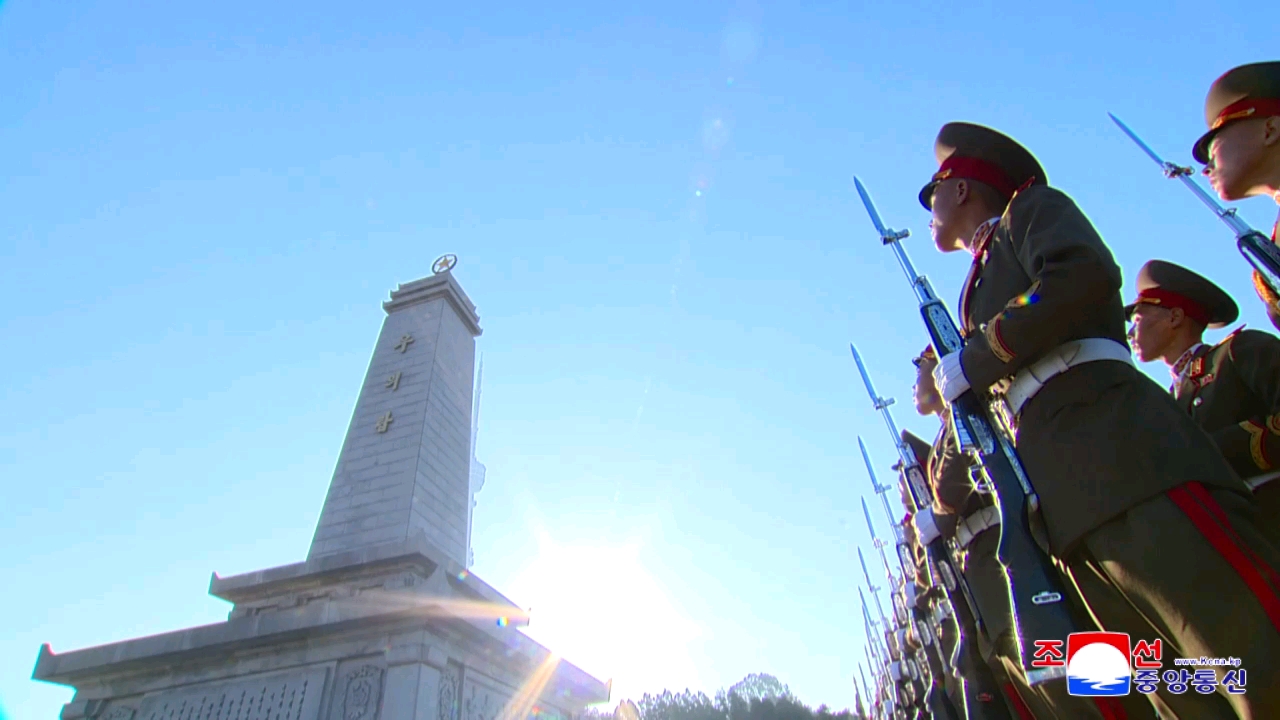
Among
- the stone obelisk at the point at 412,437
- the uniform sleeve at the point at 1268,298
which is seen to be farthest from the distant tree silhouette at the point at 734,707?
the uniform sleeve at the point at 1268,298

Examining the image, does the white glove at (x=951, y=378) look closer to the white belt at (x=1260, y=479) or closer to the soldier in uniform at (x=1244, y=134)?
the soldier in uniform at (x=1244, y=134)

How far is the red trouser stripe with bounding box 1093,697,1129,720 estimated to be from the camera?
195cm

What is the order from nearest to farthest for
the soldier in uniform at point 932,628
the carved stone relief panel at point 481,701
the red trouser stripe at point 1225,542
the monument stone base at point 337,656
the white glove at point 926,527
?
the red trouser stripe at point 1225,542 < the white glove at point 926,527 < the soldier in uniform at point 932,628 < the monument stone base at point 337,656 < the carved stone relief panel at point 481,701

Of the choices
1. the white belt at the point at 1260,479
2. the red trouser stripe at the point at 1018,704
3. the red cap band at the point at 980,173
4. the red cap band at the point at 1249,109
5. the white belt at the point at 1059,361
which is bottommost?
the red trouser stripe at the point at 1018,704

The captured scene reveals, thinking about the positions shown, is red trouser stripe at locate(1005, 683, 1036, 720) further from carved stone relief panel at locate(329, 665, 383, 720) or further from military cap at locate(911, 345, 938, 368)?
carved stone relief panel at locate(329, 665, 383, 720)

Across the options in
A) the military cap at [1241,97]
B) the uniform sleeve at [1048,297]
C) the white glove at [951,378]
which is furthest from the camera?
the military cap at [1241,97]

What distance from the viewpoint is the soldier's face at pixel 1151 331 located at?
10.8 feet

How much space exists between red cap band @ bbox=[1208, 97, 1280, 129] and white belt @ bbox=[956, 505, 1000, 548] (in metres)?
1.72

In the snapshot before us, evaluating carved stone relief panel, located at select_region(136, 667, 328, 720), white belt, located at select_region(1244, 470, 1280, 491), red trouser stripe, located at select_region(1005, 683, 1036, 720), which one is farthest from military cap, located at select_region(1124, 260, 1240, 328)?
carved stone relief panel, located at select_region(136, 667, 328, 720)

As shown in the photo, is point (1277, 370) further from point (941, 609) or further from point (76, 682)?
point (76, 682)

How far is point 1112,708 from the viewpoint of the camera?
6.41 feet

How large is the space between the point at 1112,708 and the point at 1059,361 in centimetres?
102

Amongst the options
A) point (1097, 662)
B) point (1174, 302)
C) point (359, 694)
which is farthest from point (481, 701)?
point (1174, 302)

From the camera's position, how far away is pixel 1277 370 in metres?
2.60
